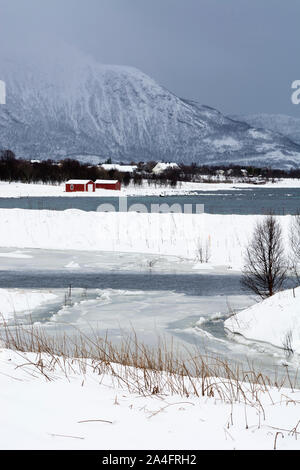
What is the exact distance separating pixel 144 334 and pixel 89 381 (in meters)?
4.72

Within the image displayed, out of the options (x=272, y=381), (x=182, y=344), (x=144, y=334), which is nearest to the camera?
(x=272, y=381)

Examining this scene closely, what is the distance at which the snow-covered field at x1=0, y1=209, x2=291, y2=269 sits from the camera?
2714 cm

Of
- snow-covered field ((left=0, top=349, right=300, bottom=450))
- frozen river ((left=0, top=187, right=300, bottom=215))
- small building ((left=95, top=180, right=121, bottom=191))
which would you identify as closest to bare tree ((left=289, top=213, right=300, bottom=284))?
snow-covered field ((left=0, top=349, right=300, bottom=450))

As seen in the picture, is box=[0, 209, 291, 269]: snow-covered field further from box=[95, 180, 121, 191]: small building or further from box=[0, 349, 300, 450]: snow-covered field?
box=[95, 180, 121, 191]: small building

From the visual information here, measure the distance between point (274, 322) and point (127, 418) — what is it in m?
6.97

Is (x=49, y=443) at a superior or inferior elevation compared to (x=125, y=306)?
superior

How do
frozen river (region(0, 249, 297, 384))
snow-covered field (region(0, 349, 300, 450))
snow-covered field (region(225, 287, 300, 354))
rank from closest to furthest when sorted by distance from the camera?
1. snow-covered field (region(0, 349, 300, 450))
2. snow-covered field (region(225, 287, 300, 354))
3. frozen river (region(0, 249, 297, 384))

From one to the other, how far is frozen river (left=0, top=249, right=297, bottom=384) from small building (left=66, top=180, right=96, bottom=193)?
84.4 meters

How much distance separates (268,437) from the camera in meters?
4.29

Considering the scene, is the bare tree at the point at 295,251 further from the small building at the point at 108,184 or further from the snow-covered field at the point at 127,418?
the small building at the point at 108,184

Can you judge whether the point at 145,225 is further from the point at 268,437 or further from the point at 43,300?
the point at 268,437

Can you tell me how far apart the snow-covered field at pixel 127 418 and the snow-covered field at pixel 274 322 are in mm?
4393

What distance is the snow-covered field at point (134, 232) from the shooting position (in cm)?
2714
